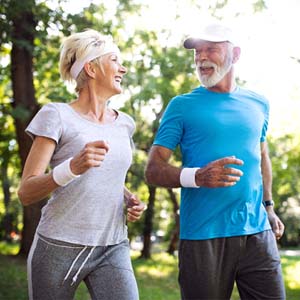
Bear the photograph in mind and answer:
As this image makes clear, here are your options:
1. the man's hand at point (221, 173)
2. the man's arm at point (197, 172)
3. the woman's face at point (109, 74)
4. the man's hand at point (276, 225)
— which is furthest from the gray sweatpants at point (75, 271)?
the man's hand at point (276, 225)

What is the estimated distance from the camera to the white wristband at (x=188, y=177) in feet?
9.61

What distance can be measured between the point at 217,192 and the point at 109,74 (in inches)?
33.4

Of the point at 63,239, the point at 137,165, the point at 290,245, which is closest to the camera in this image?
the point at 63,239

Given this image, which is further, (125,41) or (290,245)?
(290,245)

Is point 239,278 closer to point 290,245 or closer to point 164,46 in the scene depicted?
point 164,46

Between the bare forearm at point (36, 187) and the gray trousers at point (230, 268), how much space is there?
840 millimetres

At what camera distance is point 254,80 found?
47.0ft

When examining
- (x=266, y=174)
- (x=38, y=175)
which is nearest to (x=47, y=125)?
(x=38, y=175)

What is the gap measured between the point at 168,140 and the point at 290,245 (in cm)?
3475

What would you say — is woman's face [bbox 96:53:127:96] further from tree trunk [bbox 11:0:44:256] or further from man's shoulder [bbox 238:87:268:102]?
tree trunk [bbox 11:0:44:256]

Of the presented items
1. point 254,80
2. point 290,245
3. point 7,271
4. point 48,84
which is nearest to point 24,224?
point 7,271

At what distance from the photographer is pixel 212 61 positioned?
3.27 meters

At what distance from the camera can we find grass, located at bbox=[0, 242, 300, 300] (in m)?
9.61

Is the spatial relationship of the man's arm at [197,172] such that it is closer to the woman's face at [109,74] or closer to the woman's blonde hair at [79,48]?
the woman's face at [109,74]
